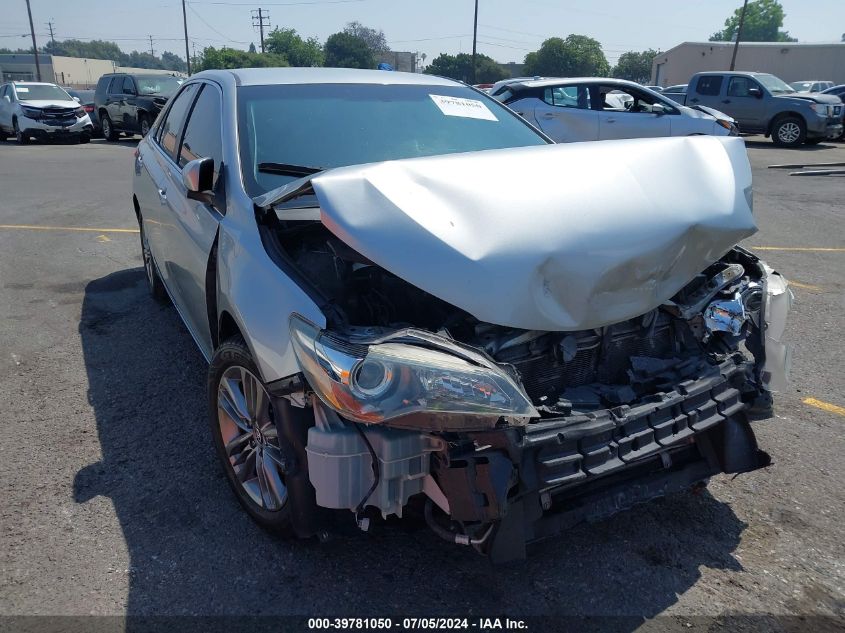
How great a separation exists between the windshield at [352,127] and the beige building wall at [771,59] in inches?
2300

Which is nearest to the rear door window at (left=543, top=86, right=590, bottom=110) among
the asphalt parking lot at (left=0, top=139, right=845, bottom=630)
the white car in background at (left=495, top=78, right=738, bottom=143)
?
the white car in background at (left=495, top=78, right=738, bottom=143)

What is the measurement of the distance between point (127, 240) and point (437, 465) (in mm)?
6698

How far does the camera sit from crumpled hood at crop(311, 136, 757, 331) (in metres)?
2.23

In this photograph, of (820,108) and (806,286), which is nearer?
(806,286)

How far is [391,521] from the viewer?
7.84 ft

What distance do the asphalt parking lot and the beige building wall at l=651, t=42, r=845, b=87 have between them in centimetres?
5919

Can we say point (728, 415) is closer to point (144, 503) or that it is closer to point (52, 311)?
point (144, 503)

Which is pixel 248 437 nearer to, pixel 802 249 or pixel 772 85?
pixel 802 249

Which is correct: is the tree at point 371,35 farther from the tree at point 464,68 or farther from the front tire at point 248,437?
the front tire at point 248,437

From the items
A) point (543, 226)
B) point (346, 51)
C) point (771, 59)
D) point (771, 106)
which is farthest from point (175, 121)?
point (346, 51)

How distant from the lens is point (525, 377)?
2.43 m

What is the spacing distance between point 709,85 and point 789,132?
8.22 feet

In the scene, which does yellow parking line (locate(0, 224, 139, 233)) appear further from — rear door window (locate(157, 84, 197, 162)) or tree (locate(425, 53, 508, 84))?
tree (locate(425, 53, 508, 84))

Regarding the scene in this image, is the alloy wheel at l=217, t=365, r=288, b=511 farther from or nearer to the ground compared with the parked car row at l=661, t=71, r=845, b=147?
nearer to the ground
